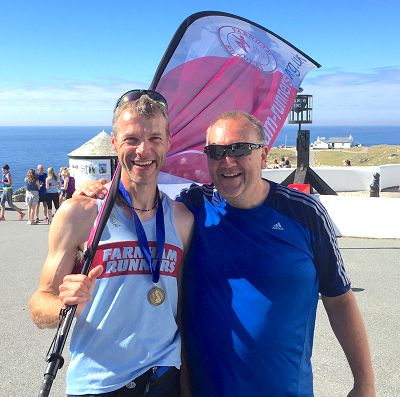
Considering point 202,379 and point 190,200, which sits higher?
point 190,200

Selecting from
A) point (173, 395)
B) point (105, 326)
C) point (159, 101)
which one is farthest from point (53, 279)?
point (159, 101)

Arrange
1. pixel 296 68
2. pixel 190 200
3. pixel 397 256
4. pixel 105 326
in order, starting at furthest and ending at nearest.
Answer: pixel 397 256 < pixel 296 68 < pixel 190 200 < pixel 105 326

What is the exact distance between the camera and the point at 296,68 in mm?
3934

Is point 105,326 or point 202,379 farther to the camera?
point 202,379

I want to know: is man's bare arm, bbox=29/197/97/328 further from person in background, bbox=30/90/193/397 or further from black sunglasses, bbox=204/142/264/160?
black sunglasses, bbox=204/142/264/160

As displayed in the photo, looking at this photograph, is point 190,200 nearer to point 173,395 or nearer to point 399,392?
point 173,395

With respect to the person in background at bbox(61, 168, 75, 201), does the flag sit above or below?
above

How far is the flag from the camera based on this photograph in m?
2.87

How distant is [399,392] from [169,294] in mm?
3004

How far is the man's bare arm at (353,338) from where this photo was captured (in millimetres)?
2584

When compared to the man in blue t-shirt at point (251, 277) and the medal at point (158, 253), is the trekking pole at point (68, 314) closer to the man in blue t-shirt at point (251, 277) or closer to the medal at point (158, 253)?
the medal at point (158, 253)

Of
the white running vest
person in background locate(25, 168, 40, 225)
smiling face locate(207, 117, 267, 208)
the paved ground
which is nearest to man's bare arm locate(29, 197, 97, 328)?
the white running vest

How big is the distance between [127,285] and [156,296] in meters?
0.15

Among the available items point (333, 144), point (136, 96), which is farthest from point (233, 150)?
point (333, 144)
